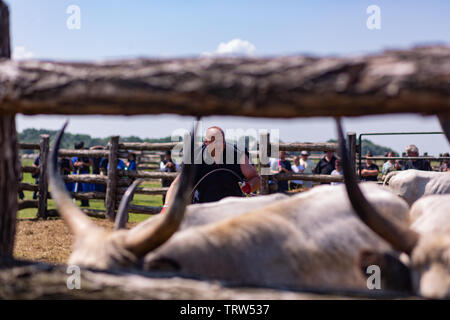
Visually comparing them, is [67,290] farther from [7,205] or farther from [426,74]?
[426,74]

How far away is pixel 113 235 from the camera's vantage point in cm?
241

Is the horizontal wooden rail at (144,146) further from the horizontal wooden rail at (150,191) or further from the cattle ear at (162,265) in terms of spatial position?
the cattle ear at (162,265)

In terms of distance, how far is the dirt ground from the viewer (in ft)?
23.3

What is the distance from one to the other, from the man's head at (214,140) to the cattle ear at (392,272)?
3063 mm

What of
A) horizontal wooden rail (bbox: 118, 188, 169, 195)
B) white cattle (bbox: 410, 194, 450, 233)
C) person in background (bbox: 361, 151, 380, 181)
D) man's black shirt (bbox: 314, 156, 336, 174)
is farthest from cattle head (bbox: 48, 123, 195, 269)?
person in background (bbox: 361, 151, 380, 181)

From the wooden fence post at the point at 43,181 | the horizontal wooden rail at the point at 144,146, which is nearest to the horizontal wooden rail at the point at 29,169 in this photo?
the wooden fence post at the point at 43,181

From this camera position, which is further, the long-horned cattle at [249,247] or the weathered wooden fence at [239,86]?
the long-horned cattle at [249,247]

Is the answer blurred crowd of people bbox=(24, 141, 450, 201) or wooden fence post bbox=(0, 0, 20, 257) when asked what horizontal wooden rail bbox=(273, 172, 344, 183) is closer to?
blurred crowd of people bbox=(24, 141, 450, 201)

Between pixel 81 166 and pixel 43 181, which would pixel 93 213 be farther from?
pixel 81 166

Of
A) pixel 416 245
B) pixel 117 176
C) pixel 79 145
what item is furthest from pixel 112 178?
pixel 416 245

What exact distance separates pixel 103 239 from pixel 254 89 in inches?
49.6

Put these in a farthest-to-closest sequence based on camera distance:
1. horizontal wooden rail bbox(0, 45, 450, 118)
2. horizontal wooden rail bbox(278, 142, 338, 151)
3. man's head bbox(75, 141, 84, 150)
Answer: man's head bbox(75, 141, 84, 150)
horizontal wooden rail bbox(278, 142, 338, 151)
horizontal wooden rail bbox(0, 45, 450, 118)

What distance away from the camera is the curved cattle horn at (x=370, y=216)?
2029 millimetres
